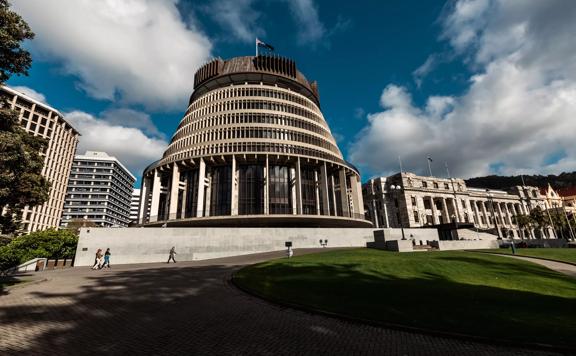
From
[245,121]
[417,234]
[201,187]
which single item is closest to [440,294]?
[201,187]

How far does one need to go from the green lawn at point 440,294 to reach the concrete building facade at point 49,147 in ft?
296

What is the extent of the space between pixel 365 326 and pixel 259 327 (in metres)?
3.23

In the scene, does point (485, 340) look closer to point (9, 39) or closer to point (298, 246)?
point (9, 39)

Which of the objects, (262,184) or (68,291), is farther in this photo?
(262,184)

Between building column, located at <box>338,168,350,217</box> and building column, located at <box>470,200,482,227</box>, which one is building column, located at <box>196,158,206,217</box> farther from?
building column, located at <box>470,200,482,227</box>

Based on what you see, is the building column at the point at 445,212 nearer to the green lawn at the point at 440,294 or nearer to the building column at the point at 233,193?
the building column at the point at 233,193

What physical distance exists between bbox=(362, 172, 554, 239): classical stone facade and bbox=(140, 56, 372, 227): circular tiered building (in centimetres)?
3222

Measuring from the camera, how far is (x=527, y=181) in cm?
16388

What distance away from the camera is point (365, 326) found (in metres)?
7.96

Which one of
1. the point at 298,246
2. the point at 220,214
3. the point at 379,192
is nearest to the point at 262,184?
the point at 220,214

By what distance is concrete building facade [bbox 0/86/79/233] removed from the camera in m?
75.8

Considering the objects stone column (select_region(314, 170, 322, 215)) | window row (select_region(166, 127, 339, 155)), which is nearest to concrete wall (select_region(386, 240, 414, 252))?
stone column (select_region(314, 170, 322, 215))

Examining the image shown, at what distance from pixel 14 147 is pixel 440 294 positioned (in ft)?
72.9

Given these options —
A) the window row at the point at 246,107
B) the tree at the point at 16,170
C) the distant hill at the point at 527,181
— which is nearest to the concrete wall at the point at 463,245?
the window row at the point at 246,107
